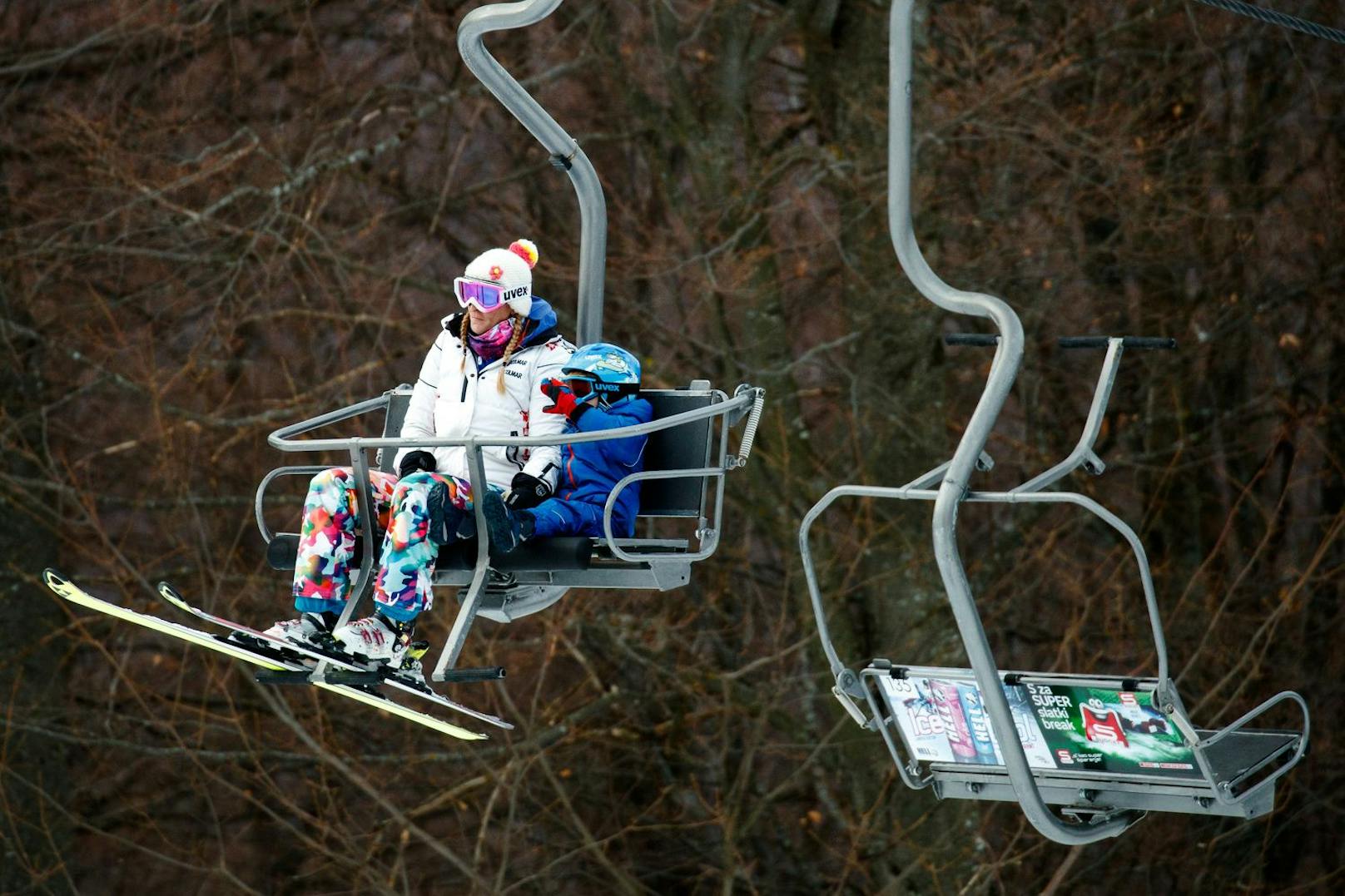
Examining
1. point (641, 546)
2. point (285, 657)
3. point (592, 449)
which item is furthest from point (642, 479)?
point (285, 657)

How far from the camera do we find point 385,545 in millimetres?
7340

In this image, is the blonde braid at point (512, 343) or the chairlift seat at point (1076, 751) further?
the blonde braid at point (512, 343)

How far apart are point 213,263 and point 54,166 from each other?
116 cm

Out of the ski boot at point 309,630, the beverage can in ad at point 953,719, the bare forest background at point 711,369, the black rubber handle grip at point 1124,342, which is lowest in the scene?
the bare forest background at point 711,369

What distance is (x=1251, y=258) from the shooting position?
15.9 metres

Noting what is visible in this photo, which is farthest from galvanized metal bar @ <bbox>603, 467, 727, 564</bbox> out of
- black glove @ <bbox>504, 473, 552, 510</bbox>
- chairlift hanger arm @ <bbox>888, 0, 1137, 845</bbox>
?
chairlift hanger arm @ <bbox>888, 0, 1137, 845</bbox>

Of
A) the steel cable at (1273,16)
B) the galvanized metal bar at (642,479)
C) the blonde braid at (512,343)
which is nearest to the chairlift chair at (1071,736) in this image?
the galvanized metal bar at (642,479)

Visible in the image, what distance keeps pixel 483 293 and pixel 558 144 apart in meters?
0.51

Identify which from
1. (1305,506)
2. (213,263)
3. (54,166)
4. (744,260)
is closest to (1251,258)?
(1305,506)

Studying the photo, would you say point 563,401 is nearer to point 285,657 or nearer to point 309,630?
point 309,630

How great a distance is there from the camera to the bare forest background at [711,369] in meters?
14.9

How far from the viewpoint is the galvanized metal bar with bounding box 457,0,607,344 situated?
7.20m

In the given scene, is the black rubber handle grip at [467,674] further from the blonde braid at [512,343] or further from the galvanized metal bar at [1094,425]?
the galvanized metal bar at [1094,425]

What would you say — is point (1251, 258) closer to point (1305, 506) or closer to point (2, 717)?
point (1305, 506)
